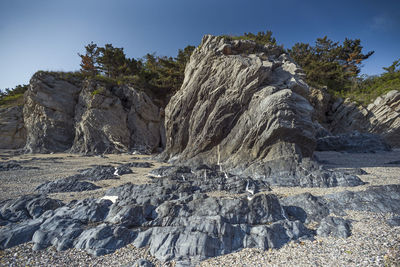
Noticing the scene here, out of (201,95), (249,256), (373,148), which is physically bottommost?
(249,256)

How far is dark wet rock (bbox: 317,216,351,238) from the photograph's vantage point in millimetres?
3863

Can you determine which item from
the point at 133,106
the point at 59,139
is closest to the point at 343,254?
the point at 133,106

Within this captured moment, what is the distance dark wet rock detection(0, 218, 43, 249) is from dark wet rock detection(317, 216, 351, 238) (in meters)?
6.66

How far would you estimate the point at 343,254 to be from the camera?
10.8 feet

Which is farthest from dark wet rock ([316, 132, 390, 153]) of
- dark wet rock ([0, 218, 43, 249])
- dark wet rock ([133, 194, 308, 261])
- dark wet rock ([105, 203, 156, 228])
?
dark wet rock ([0, 218, 43, 249])

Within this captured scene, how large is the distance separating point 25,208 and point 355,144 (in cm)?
2435

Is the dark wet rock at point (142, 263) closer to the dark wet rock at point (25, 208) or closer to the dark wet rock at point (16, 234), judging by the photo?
the dark wet rock at point (16, 234)

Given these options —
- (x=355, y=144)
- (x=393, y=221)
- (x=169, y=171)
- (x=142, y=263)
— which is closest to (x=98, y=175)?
(x=169, y=171)

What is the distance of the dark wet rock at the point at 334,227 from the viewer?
386cm

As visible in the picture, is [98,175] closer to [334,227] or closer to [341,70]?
[334,227]

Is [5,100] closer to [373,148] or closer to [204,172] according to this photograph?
[204,172]

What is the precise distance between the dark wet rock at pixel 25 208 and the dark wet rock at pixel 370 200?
8.51 metres

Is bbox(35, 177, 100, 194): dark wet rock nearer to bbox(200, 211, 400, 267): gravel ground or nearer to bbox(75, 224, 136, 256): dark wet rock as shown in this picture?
bbox(75, 224, 136, 256): dark wet rock

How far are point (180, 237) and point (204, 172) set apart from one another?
5.13m
